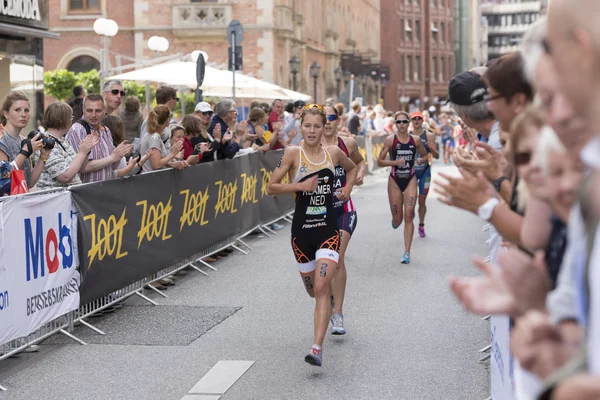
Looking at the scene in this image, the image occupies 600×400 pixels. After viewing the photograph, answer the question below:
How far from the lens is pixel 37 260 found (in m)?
8.43

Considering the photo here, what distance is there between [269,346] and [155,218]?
10.4ft

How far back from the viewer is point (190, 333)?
9211 mm

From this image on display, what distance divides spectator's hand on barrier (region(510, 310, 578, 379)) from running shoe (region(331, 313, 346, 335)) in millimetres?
6805

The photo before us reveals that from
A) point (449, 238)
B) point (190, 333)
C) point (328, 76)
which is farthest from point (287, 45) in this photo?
point (190, 333)

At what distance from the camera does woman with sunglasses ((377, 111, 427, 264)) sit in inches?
572

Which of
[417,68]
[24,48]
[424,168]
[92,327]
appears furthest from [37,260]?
[417,68]

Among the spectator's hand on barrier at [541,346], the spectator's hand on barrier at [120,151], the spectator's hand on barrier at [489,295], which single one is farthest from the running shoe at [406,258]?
the spectator's hand on barrier at [541,346]

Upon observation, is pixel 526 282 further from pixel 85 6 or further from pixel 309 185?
pixel 85 6

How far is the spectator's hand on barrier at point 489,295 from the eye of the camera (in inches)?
90.6

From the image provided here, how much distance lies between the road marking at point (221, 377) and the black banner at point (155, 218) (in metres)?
2.00

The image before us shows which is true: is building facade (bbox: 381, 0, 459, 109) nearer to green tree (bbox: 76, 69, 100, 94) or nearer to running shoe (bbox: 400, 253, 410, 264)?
green tree (bbox: 76, 69, 100, 94)

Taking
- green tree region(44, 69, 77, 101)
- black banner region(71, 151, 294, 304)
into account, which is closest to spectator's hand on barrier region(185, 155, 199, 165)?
black banner region(71, 151, 294, 304)

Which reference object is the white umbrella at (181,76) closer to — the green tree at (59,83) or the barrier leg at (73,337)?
the barrier leg at (73,337)

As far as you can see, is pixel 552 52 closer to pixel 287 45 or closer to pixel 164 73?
pixel 164 73
